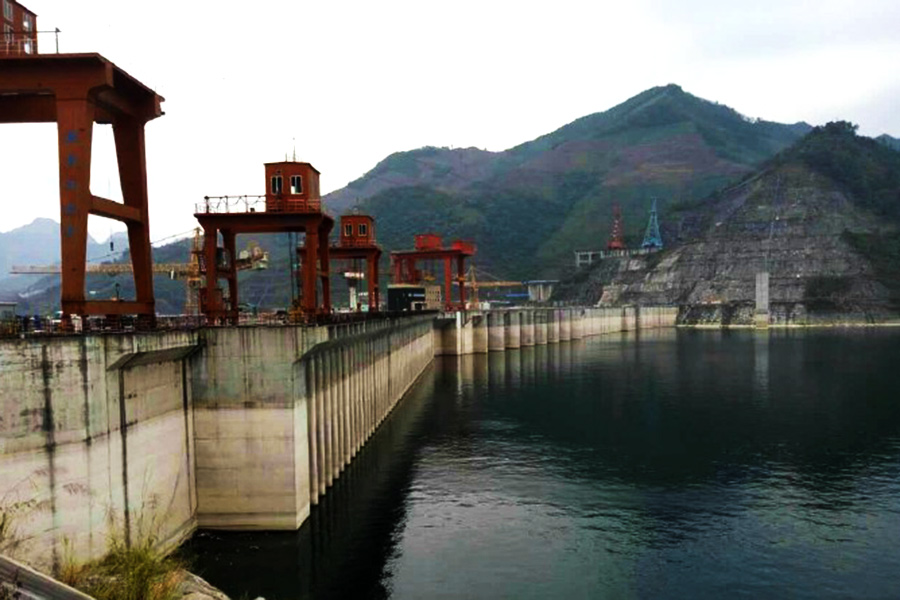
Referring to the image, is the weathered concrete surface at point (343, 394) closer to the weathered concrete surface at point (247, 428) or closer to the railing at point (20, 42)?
the weathered concrete surface at point (247, 428)

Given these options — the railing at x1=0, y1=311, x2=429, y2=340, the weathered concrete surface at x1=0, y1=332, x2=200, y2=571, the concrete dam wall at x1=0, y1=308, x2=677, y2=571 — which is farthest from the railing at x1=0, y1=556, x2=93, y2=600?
the railing at x1=0, y1=311, x2=429, y2=340

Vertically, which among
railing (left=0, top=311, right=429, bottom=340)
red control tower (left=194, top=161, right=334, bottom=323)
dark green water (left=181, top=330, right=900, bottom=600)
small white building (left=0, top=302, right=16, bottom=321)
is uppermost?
red control tower (left=194, top=161, right=334, bottom=323)

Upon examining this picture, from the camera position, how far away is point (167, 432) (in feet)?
94.4

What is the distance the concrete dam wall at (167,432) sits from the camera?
71.8 feet

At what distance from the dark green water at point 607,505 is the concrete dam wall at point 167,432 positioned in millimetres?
2325

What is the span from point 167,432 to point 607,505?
26.3 metres

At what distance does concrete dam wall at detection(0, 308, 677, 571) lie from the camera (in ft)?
71.8

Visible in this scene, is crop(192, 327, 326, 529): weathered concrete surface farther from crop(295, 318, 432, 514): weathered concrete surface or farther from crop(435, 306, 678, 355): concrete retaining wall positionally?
crop(435, 306, 678, 355): concrete retaining wall

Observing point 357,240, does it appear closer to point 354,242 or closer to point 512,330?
point 354,242

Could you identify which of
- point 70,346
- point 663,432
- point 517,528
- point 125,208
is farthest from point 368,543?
point 663,432

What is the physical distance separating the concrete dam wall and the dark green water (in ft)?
7.63

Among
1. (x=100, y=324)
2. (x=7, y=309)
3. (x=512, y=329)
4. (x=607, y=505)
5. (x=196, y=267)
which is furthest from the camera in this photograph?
(x=512, y=329)

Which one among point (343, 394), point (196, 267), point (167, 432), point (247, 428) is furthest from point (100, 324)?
point (196, 267)

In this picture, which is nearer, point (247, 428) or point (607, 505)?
point (247, 428)
